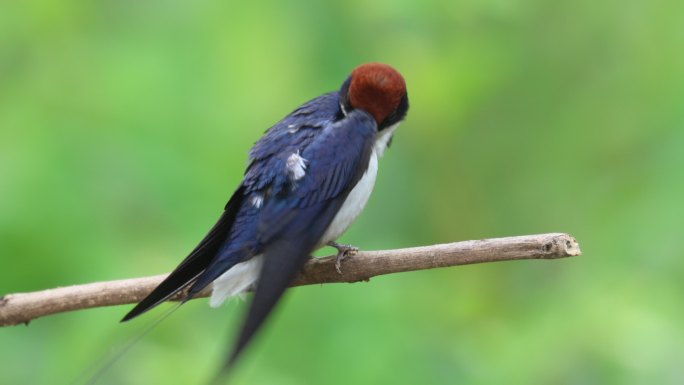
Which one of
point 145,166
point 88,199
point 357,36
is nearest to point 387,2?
point 357,36

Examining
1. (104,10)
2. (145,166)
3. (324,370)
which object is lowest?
(324,370)

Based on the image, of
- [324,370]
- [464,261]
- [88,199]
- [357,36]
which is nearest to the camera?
[464,261]

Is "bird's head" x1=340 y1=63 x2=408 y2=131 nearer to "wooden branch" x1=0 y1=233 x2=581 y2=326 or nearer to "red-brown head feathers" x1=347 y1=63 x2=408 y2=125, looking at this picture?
"red-brown head feathers" x1=347 y1=63 x2=408 y2=125

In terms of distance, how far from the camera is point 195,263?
2.48m

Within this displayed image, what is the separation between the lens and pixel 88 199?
288 cm

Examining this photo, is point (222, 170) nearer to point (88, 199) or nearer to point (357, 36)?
point (88, 199)

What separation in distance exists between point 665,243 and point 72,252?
148cm

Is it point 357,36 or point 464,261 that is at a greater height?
point 357,36

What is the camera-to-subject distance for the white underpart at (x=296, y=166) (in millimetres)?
2561

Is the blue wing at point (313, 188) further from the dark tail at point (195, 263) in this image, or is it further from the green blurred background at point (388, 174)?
the green blurred background at point (388, 174)

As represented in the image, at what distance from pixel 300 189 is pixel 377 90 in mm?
325

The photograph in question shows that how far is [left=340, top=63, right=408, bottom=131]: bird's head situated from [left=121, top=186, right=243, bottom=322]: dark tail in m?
0.36

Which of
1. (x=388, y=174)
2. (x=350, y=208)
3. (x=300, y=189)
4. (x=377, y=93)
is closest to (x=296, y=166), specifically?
(x=300, y=189)

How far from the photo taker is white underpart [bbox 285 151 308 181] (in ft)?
8.40
